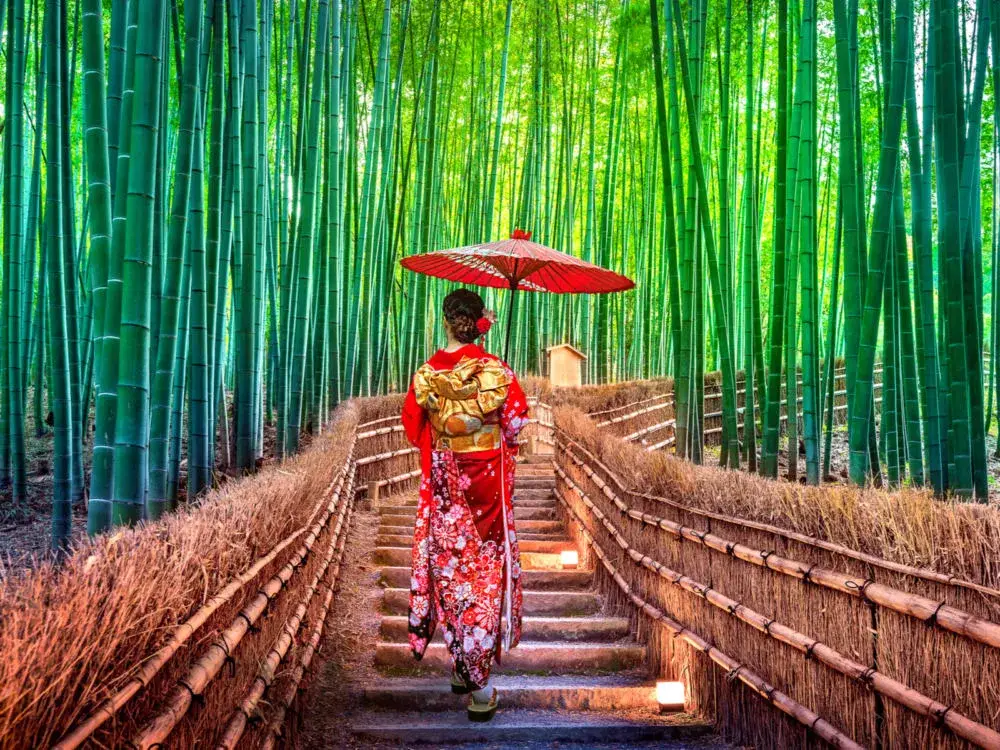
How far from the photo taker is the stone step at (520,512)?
4867mm

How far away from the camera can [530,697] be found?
2.55 meters

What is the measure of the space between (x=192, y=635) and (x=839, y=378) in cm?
1133

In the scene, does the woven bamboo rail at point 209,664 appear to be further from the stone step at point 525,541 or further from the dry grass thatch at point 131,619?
the stone step at point 525,541

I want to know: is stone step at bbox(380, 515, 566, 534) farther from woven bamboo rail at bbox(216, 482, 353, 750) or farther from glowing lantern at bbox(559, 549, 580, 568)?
woven bamboo rail at bbox(216, 482, 353, 750)

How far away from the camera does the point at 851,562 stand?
1.83 metres

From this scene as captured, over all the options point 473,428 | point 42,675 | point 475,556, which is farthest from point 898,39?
point 42,675

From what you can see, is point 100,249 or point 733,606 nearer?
point 733,606

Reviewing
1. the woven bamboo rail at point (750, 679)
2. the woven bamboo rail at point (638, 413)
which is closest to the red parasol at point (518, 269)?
the woven bamboo rail at point (750, 679)

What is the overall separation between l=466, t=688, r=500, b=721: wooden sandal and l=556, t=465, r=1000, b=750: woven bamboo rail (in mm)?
646

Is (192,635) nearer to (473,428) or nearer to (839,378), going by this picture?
(473,428)

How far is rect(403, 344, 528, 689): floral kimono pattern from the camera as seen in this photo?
2479 millimetres

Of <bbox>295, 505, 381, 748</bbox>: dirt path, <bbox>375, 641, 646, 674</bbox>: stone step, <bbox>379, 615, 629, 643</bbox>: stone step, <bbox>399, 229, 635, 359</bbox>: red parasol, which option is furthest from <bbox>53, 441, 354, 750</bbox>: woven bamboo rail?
<bbox>399, 229, 635, 359</bbox>: red parasol

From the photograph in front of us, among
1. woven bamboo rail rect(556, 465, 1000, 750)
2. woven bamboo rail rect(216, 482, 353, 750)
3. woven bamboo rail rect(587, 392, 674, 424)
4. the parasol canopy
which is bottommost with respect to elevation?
woven bamboo rail rect(216, 482, 353, 750)

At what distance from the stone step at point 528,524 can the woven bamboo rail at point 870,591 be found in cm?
209
